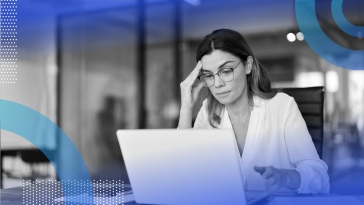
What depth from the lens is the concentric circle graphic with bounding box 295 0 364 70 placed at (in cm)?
342

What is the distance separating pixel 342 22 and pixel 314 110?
2291mm

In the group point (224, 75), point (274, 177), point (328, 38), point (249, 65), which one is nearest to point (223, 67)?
point (224, 75)

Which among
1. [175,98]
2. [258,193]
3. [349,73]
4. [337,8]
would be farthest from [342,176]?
[258,193]

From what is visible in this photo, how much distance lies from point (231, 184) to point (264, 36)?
329 cm

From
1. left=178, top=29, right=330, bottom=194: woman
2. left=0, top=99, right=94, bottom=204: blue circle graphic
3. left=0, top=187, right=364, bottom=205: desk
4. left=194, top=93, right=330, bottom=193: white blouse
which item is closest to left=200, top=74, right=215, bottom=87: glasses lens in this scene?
left=178, top=29, right=330, bottom=194: woman

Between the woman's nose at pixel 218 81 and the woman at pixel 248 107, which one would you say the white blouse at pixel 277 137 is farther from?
the woman's nose at pixel 218 81

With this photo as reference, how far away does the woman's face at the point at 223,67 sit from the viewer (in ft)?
5.00

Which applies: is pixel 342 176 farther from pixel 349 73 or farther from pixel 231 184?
pixel 231 184

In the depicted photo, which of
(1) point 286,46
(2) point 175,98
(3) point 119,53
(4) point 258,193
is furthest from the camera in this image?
(3) point 119,53

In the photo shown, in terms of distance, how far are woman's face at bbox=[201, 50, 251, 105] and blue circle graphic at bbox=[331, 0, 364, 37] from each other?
7.74ft

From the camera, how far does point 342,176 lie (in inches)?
139

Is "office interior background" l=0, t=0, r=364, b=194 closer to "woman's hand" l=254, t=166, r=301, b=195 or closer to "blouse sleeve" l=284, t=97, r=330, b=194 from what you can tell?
"blouse sleeve" l=284, t=97, r=330, b=194

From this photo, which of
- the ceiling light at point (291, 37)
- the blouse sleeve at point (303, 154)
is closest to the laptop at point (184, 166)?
the blouse sleeve at point (303, 154)

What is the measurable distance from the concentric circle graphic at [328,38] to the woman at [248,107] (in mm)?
2115
